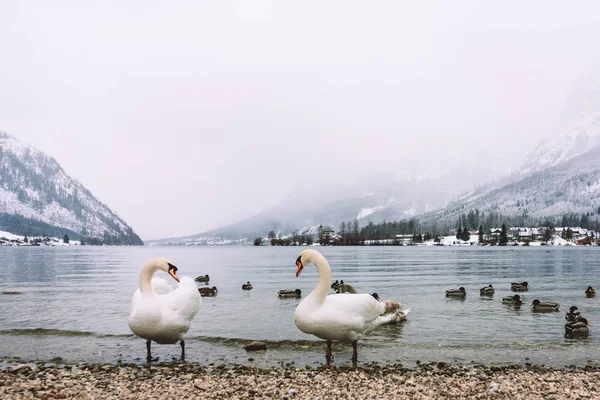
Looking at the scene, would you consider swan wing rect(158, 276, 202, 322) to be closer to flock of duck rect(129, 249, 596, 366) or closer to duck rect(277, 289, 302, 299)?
flock of duck rect(129, 249, 596, 366)

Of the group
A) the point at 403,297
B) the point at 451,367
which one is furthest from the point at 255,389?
the point at 403,297

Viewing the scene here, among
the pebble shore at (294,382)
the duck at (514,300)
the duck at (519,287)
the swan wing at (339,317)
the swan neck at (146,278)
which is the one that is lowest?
the duck at (519,287)

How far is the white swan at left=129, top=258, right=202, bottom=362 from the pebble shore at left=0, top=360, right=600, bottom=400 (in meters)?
0.90

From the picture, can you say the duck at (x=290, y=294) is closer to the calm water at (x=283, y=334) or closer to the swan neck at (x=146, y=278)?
the calm water at (x=283, y=334)

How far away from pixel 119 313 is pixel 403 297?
17.0m

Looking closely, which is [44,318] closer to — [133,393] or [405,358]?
[133,393]

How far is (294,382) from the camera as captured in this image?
1038 centimetres

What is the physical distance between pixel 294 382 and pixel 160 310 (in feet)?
14.5

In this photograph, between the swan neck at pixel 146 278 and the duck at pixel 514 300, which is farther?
the duck at pixel 514 300

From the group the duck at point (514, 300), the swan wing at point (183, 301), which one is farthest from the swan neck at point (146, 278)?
the duck at point (514, 300)

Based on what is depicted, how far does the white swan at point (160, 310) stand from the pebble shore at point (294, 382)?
901mm

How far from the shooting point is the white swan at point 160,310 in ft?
41.1

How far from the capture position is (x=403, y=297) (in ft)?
98.1

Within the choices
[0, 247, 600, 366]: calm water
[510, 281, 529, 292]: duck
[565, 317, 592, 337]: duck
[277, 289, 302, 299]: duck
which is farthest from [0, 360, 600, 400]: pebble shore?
[510, 281, 529, 292]: duck
